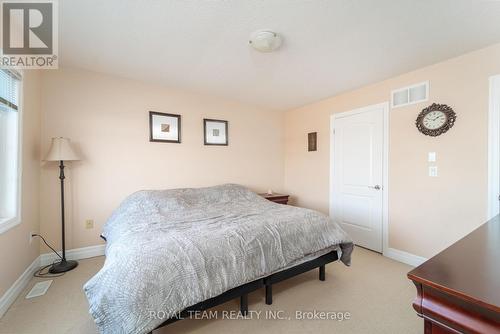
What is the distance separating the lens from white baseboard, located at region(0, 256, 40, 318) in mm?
1754

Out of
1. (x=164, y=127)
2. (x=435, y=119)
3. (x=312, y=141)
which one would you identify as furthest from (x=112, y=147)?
(x=435, y=119)

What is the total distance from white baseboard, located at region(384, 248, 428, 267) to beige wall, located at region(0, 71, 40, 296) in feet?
12.8

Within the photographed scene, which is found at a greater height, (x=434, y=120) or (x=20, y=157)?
(x=434, y=120)

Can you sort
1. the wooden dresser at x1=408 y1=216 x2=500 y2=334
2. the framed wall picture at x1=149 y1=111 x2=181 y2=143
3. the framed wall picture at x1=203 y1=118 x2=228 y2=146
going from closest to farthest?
1. the wooden dresser at x1=408 y1=216 x2=500 y2=334
2. the framed wall picture at x1=149 y1=111 x2=181 y2=143
3. the framed wall picture at x1=203 y1=118 x2=228 y2=146

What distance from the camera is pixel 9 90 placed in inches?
75.3

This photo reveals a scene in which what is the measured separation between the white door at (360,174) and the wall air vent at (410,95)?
0.45 ft

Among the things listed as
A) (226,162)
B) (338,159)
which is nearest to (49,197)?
(226,162)

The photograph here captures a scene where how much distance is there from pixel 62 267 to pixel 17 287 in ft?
1.44

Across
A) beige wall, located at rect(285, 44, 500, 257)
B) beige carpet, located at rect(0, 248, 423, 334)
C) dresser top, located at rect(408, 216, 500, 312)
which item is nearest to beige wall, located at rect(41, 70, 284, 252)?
beige carpet, located at rect(0, 248, 423, 334)

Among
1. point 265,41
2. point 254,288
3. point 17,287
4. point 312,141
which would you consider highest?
point 265,41

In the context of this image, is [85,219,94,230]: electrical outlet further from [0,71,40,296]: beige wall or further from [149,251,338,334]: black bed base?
[149,251,338,334]: black bed base

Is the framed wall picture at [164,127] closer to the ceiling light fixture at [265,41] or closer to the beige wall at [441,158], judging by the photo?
the ceiling light fixture at [265,41]

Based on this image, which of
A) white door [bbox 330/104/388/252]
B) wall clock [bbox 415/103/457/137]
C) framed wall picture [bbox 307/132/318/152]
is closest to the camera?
wall clock [bbox 415/103/457/137]

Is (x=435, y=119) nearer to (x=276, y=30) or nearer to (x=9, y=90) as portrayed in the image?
(x=276, y=30)
